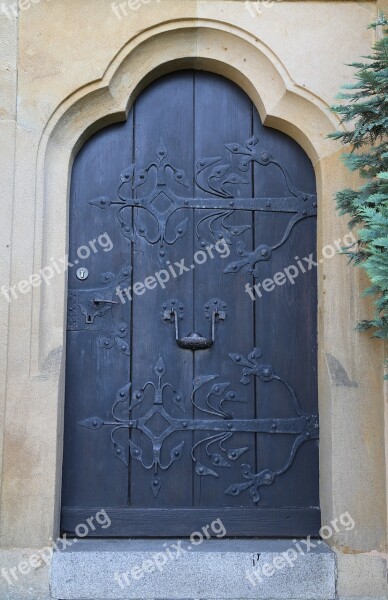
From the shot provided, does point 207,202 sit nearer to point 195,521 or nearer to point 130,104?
point 130,104

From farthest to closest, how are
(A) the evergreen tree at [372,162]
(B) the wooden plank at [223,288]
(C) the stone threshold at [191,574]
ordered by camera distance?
(B) the wooden plank at [223,288] → (C) the stone threshold at [191,574] → (A) the evergreen tree at [372,162]

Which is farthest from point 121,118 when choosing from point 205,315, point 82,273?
point 205,315

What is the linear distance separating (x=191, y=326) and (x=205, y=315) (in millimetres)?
82

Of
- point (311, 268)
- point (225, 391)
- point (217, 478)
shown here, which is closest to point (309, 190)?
point (311, 268)

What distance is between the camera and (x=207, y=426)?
10.7 feet

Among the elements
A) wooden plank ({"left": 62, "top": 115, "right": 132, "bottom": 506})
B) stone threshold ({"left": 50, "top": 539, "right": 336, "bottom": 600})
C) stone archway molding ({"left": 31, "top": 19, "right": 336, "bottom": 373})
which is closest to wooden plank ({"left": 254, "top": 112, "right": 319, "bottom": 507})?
stone archway molding ({"left": 31, "top": 19, "right": 336, "bottom": 373})

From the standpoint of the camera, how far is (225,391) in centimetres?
327

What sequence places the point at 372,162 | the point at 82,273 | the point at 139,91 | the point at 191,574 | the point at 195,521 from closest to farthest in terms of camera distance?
1. the point at 372,162
2. the point at 191,574
3. the point at 195,521
4. the point at 82,273
5. the point at 139,91

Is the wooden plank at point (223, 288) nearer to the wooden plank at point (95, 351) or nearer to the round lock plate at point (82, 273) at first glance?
the wooden plank at point (95, 351)

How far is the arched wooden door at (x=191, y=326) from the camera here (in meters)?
3.23

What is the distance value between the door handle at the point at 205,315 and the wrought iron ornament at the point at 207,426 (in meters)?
0.14

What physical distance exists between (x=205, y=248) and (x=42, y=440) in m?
1.13

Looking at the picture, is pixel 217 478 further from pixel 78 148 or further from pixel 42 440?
pixel 78 148

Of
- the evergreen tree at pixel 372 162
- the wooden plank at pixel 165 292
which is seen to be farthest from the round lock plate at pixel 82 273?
the evergreen tree at pixel 372 162
